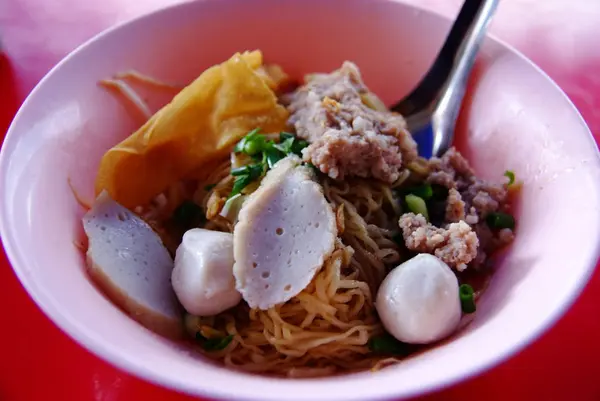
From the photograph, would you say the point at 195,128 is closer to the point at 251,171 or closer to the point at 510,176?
the point at 251,171

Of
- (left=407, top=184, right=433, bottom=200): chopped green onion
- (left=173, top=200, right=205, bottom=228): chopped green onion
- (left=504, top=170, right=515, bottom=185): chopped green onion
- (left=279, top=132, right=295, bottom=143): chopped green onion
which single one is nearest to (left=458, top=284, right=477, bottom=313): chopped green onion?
(left=407, top=184, right=433, bottom=200): chopped green onion

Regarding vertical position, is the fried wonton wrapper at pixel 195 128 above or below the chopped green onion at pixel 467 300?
above

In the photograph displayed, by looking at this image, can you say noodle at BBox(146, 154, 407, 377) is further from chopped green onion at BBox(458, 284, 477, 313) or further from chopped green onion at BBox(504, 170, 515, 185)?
chopped green onion at BBox(504, 170, 515, 185)

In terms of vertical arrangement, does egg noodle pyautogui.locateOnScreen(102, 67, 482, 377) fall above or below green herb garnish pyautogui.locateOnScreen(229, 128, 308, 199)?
below

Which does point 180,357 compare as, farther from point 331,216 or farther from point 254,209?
point 331,216

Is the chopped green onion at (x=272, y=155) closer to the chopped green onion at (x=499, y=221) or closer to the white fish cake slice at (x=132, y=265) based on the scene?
the white fish cake slice at (x=132, y=265)

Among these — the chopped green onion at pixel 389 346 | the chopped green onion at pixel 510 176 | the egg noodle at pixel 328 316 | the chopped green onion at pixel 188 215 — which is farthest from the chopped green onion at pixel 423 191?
the chopped green onion at pixel 188 215
